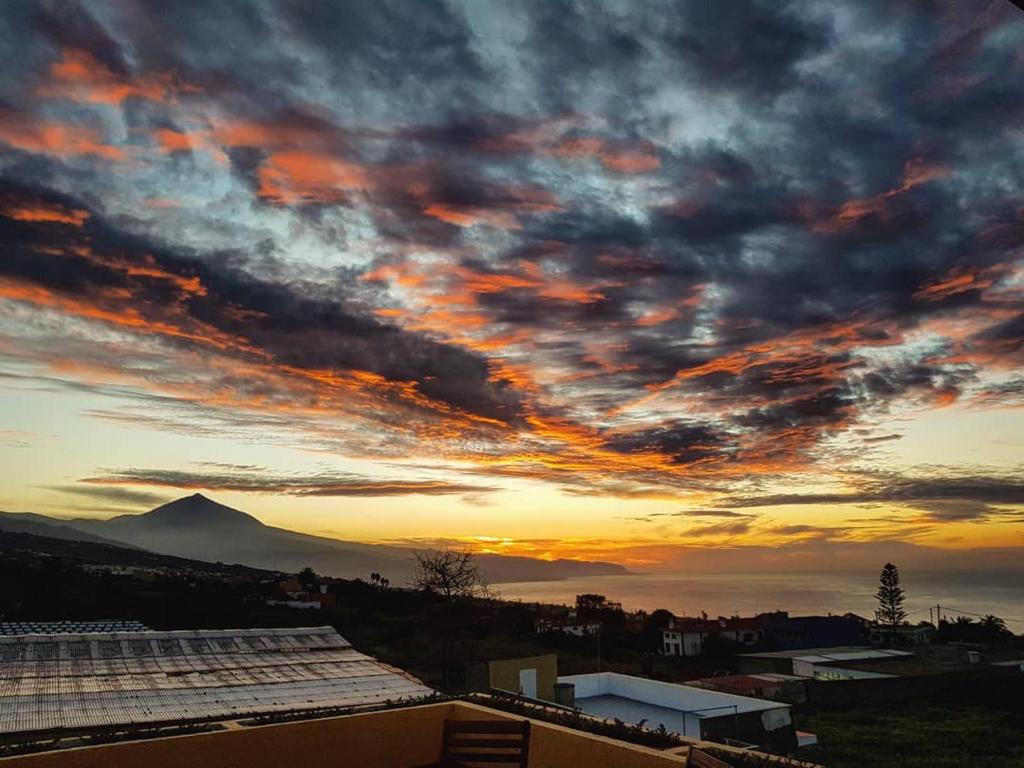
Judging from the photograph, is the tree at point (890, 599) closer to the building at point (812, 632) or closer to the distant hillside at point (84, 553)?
the building at point (812, 632)

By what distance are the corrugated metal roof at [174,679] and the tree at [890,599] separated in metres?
64.1

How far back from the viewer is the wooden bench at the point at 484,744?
500 centimetres

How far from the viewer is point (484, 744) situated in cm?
520

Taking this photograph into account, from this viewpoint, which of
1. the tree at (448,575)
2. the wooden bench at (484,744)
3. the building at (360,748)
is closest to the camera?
the building at (360,748)

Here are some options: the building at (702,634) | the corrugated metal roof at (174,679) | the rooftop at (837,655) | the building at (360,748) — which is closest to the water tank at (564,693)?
the corrugated metal roof at (174,679)

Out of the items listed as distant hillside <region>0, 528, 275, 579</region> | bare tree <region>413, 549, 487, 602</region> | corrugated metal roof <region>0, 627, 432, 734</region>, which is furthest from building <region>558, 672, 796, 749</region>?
distant hillside <region>0, 528, 275, 579</region>

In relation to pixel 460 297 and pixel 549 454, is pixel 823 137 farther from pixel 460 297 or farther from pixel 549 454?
pixel 549 454

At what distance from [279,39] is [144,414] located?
11641 millimetres

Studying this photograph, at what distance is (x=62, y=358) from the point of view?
15789mm

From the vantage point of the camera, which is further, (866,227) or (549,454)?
(549,454)

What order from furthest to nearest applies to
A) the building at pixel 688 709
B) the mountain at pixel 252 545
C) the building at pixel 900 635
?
the mountain at pixel 252 545, the building at pixel 900 635, the building at pixel 688 709

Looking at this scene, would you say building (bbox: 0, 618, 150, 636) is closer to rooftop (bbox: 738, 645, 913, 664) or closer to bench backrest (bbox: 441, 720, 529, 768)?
bench backrest (bbox: 441, 720, 529, 768)

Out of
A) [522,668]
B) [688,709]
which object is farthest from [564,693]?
[522,668]

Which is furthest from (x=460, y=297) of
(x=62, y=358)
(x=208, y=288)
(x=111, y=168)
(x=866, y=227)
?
(x=62, y=358)
